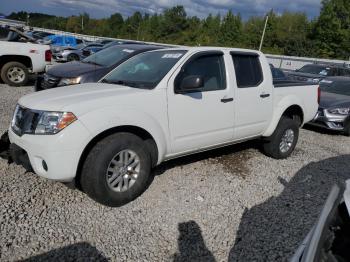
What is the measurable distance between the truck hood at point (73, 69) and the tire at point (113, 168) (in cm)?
416

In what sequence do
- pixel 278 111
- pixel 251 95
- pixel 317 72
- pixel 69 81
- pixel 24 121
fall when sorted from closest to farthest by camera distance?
pixel 24 121, pixel 251 95, pixel 278 111, pixel 69 81, pixel 317 72

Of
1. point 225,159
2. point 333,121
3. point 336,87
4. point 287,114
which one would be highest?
point 336,87

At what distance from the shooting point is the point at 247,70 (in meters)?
4.99

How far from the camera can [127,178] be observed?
12.4 ft

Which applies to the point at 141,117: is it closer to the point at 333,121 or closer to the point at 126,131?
the point at 126,131

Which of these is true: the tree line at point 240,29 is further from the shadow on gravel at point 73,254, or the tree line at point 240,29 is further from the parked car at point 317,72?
the shadow on gravel at point 73,254

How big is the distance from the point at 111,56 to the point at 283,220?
6092 mm

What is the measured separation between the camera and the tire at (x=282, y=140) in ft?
18.4

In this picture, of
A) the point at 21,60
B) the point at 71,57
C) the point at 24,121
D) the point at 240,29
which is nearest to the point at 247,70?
the point at 24,121

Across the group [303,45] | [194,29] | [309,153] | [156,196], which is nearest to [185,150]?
[156,196]

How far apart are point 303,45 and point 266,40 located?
308 inches

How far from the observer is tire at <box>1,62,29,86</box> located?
1025 cm

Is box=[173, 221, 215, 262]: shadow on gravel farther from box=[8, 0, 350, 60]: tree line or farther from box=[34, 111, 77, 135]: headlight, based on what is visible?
box=[8, 0, 350, 60]: tree line

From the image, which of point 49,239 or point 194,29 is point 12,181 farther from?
point 194,29
